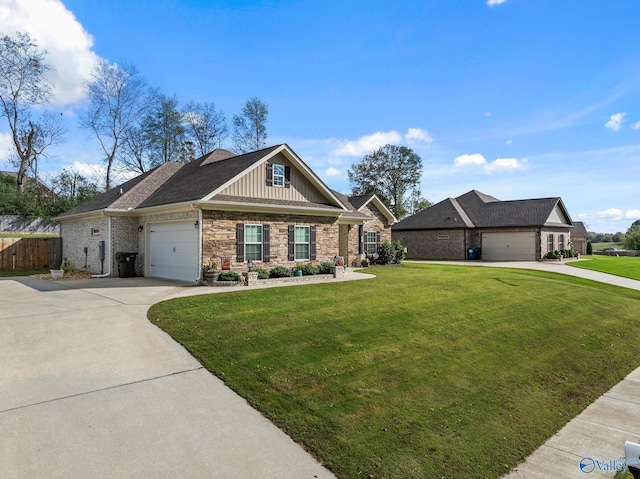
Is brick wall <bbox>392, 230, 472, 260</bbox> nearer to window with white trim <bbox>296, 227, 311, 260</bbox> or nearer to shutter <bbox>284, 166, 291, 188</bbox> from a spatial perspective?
window with white trim <bbox>296, 227, 311, 260</bbox>

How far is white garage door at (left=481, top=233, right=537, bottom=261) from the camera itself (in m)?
30.0

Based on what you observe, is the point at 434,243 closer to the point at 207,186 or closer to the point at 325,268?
the point at 325,268

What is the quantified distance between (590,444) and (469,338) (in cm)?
354

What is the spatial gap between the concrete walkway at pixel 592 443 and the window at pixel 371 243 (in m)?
17.8

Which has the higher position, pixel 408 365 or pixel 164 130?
pixel 164 130

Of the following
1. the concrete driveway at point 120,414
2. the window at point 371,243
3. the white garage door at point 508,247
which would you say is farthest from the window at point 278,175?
the white garage door at point 508,247

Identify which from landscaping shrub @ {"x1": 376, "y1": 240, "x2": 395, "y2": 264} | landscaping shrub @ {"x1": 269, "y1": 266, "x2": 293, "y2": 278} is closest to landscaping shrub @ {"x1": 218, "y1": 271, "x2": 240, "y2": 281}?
landscaping shrub @ {"x1": 269, "y1": 266, "x2": 293, "y2": 278}

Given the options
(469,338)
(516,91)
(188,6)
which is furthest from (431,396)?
(188,6)

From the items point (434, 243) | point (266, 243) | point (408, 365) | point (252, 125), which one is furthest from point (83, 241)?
point (434, 243)

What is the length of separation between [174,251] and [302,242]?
5.10 metres

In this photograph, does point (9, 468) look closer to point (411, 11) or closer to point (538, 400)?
point (538, 400)

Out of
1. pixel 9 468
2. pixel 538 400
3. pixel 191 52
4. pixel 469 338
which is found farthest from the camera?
pixel 191 52

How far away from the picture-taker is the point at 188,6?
13.8m

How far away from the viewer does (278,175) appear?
16.1 meters
